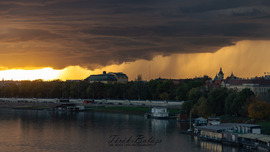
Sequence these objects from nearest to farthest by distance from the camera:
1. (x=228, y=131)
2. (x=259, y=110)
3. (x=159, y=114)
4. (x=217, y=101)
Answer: (x=228, y=131) → (x=259, y=110) → (x=217, y=101) → (x=159, y=114)

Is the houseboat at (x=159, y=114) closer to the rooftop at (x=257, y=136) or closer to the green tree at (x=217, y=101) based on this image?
the green tree at (x=217, y=101)

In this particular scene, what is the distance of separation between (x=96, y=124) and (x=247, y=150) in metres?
62.8

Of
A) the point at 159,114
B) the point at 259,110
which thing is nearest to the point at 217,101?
the point at 159,114

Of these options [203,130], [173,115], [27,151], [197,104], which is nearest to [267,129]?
[203,130]

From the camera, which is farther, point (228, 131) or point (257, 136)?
point (228, 131)

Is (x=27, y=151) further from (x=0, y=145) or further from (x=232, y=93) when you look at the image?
(x=232, y=93)

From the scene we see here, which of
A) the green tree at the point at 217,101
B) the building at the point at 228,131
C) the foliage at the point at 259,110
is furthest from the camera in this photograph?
the green tree at the point at 217,101

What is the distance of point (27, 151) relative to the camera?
303 feet

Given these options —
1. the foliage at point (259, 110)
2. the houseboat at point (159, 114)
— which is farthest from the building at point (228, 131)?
the houseboat at point (159, 114)

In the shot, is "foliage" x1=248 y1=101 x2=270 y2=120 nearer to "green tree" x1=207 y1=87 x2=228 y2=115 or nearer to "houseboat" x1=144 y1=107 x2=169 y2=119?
"green tree" x1=207 y1=87 x2=228 y2=115

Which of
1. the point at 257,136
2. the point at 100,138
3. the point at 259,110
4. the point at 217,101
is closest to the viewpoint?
the point at 257,136

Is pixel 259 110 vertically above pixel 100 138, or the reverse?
pixel 259 110

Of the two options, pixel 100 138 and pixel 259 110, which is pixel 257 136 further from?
pixel 100 138

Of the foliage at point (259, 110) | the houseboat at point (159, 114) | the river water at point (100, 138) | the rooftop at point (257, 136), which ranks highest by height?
the foliage at point (259, 110)
